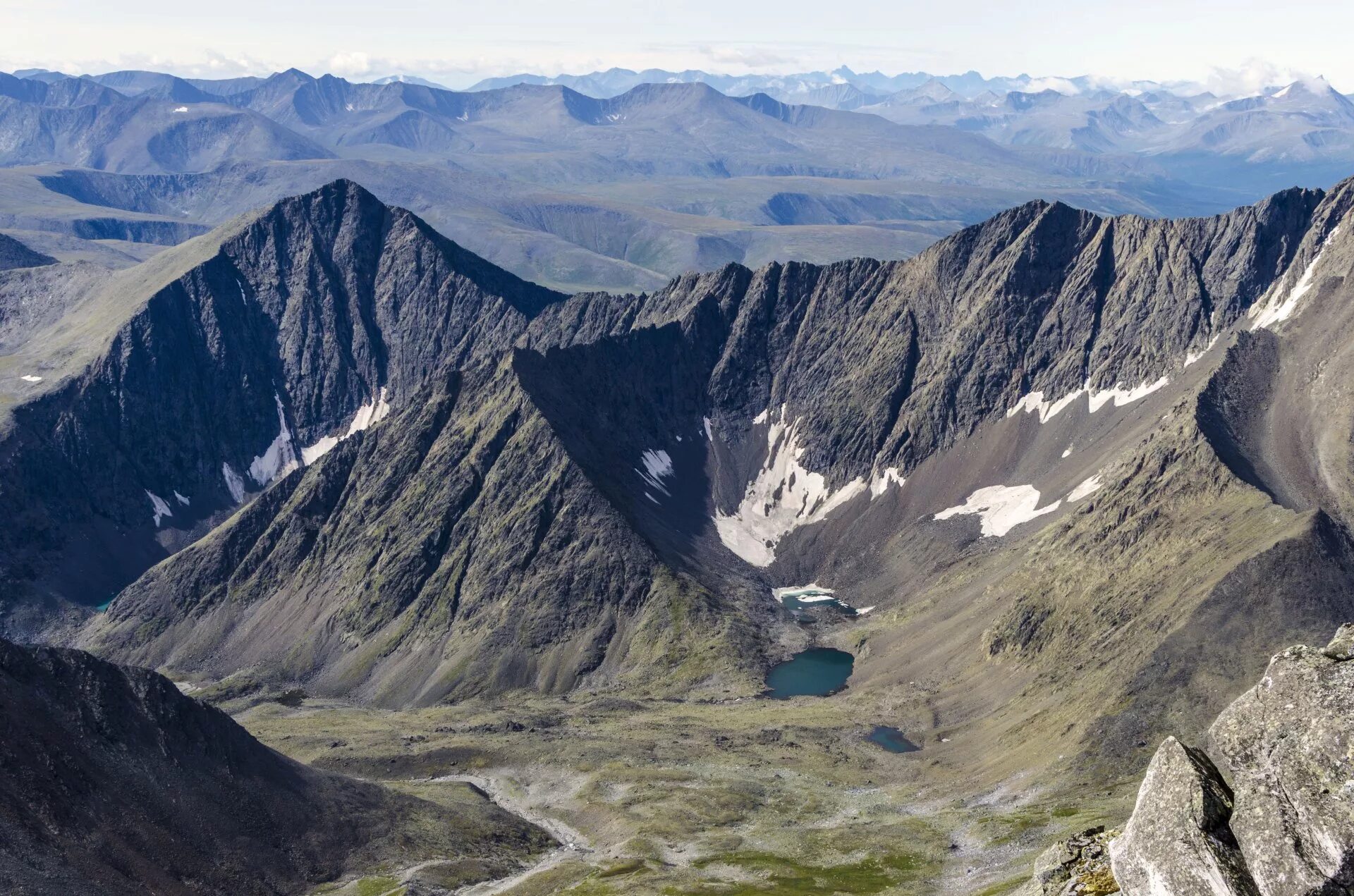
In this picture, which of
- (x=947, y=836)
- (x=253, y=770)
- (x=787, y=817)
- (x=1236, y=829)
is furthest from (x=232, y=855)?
(x=1236, y=829)

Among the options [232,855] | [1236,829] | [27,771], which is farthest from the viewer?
[232,855]

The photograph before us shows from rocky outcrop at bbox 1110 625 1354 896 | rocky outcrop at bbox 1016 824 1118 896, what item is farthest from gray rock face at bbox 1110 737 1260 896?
rocky outcrop at bbox 1016 824 1118 896

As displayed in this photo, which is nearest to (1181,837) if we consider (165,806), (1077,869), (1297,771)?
(1297,771)

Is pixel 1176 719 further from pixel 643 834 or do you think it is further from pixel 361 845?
pixel 361 845

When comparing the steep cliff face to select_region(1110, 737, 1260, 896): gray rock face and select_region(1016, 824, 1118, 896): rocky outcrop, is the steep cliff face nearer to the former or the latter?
select_region(1016, 824, 1118, 896): rocky outcrop

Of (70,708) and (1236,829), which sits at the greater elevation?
(70,708)

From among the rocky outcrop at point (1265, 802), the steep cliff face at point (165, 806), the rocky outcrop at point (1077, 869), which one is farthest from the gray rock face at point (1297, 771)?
the steep cliff face at point (165, 806)

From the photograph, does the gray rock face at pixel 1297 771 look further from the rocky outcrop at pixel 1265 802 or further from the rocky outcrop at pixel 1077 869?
the rocky outcrop at pixel 1077 869
